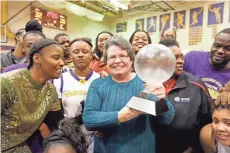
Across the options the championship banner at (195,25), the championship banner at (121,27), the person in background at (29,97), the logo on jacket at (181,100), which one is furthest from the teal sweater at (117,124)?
the championship banner at (121,27)

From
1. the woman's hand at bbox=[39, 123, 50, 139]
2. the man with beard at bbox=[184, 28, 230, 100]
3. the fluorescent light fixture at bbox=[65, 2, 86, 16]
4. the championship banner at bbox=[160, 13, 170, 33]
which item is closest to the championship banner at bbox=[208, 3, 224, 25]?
the championship banner at bbox=[160, 13, 170, 33]

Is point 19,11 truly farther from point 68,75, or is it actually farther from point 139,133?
point 139,133

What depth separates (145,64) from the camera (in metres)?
1.25

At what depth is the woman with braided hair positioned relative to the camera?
1256 mm

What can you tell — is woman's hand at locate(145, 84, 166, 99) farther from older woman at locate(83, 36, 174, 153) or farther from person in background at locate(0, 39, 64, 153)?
person in background at locate(0, 39, 64, 153)

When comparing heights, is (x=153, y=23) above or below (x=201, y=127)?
above

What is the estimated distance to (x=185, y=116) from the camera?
149cm

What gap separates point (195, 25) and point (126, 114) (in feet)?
21.2

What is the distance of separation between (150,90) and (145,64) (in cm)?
16

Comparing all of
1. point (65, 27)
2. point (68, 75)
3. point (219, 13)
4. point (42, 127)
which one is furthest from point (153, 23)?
point (42, 127)

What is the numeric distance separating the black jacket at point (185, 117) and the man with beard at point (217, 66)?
399 mm

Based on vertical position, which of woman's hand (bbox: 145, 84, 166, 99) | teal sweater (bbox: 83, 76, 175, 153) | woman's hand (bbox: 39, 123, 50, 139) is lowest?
woman's hand (bbox: 39, 123, 50, 139)

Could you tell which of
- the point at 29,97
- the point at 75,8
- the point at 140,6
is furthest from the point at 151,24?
the point at 29,97

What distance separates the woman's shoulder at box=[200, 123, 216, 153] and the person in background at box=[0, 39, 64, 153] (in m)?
1.03
